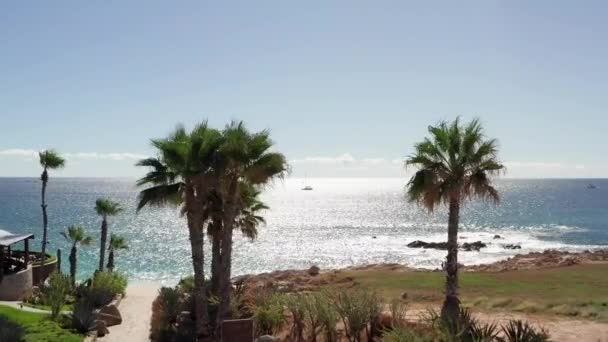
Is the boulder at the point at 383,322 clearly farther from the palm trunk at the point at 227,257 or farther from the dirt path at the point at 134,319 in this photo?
the dirt path at the point at 134,319

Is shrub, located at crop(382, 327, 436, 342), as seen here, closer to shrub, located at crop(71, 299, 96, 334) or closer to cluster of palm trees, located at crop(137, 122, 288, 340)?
cluster of palm trees, located at crop(137, 122, 288, 340)

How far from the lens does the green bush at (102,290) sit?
26.7 m

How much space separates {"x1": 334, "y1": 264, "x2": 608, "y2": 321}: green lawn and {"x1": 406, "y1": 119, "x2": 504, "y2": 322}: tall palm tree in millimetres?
6948

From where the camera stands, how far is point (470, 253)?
2921 inches

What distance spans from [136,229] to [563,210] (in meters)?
117

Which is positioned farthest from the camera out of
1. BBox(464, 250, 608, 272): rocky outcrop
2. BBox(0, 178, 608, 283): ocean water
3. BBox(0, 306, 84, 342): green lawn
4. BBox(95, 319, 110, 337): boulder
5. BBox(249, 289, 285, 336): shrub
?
BBox(0, 178, 608, 283): ocean water

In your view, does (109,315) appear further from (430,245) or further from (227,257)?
(430,245)

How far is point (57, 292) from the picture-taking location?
76.5ft

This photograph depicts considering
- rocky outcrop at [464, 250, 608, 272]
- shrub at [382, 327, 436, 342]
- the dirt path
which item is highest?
shrub at [382, 327, 436, 342]

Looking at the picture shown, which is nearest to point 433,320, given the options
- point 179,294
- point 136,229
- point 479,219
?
point 179,294

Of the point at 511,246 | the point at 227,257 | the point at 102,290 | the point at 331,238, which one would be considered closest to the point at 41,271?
the point at 102,290

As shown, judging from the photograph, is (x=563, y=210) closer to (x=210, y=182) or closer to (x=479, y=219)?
(x=479, y=219)

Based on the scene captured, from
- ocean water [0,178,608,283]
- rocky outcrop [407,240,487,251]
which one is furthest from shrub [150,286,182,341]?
rocky outcrop [407,240,487,251]

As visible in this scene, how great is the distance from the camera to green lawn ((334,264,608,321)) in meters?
22.1
